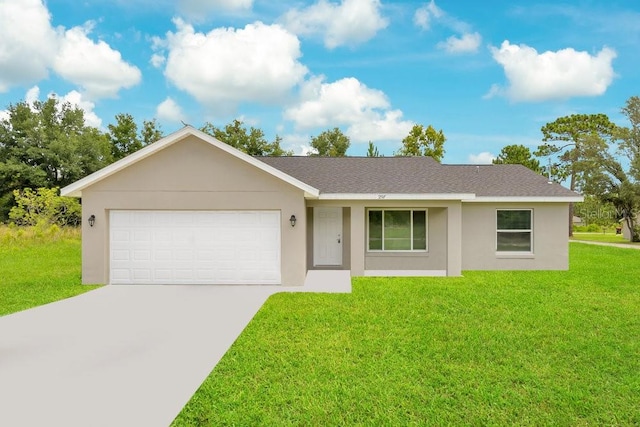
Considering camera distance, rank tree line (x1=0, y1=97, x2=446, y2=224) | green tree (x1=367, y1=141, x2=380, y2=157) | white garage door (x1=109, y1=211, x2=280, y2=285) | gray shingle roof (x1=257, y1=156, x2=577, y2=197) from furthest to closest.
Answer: green tree (x1=367, y1=141, x2=380, y2=157) → tree line (x1=0, y1=97, x2=446, y2=224) → gray shingle roof (x1=257, y1=156, x2=577, y2=197) → white garage door (x1=109, y1=211, x2=280, y2=285)

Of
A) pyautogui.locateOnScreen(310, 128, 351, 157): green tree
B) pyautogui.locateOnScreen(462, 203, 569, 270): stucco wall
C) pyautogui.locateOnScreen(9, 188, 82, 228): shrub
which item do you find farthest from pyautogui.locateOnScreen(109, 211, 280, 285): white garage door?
pyautogui.locateOnScreen(310, 128, 351, 157): green tree

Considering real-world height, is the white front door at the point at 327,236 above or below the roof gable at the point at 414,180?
below

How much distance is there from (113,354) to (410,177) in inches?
454

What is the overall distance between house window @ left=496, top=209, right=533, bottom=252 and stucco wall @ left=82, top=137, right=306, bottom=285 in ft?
26.0

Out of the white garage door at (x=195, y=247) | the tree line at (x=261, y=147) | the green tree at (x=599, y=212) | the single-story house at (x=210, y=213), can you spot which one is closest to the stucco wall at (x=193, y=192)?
the single-story house at (x=210, y=213)

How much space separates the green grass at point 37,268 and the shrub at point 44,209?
3185 millimetres

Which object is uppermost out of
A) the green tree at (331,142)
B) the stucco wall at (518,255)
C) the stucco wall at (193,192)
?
the green tree at (331,142)

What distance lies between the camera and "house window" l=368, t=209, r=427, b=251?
47.6 ft

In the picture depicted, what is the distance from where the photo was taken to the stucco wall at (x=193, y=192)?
1198 centimetres

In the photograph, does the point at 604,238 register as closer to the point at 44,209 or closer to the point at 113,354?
the point at 113,354

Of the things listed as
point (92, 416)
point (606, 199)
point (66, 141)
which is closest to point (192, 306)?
point (92, 416)

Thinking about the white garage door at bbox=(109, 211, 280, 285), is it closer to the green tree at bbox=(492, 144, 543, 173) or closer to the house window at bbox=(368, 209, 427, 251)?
the house window at bbox=(368, 209, 427, 251)

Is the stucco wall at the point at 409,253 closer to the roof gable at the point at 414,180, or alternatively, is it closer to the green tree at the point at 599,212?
the roof gable at the point at 414,180

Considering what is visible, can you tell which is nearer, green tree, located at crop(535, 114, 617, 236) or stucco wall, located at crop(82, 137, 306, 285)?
stucco wall, located at crop(82, 137, 306, 285)
